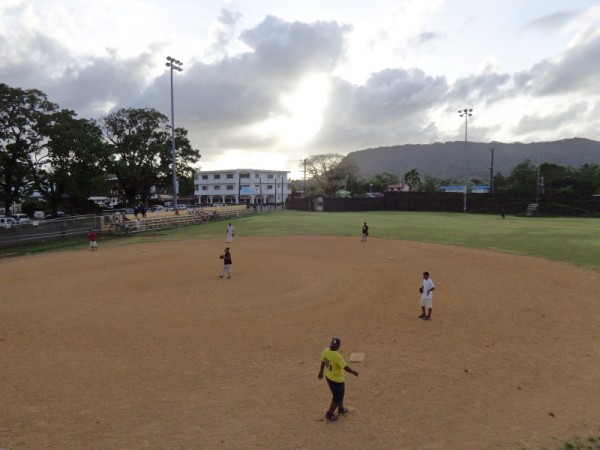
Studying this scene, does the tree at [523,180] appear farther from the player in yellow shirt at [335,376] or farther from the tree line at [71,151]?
the player in yellow shirt at [335,376]

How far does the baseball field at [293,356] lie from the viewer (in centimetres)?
733

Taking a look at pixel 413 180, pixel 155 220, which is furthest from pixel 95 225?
pixel 413 180

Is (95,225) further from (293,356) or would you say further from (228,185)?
(228,185)

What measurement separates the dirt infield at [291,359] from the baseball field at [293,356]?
0.05m

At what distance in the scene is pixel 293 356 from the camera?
1066 cm

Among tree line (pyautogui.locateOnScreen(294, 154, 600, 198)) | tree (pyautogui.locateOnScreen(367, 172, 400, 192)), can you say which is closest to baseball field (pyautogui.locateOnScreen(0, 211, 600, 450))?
tree line (pyautogui.locateOnScreen(294, 154, 600, 198))

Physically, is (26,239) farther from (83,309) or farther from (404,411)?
(404,411)

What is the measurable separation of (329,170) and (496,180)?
4547 cm

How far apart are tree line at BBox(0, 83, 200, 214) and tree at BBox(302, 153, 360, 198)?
57976 millimetres

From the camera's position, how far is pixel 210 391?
880cm

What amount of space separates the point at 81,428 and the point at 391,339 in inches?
322

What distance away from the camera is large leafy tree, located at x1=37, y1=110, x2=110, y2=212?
44562 mm

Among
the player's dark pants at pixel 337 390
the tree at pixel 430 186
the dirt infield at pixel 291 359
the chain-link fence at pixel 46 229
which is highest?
the tree at pixel 430 186

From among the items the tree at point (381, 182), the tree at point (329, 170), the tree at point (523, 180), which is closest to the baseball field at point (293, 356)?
the tree at point (523, 180)
